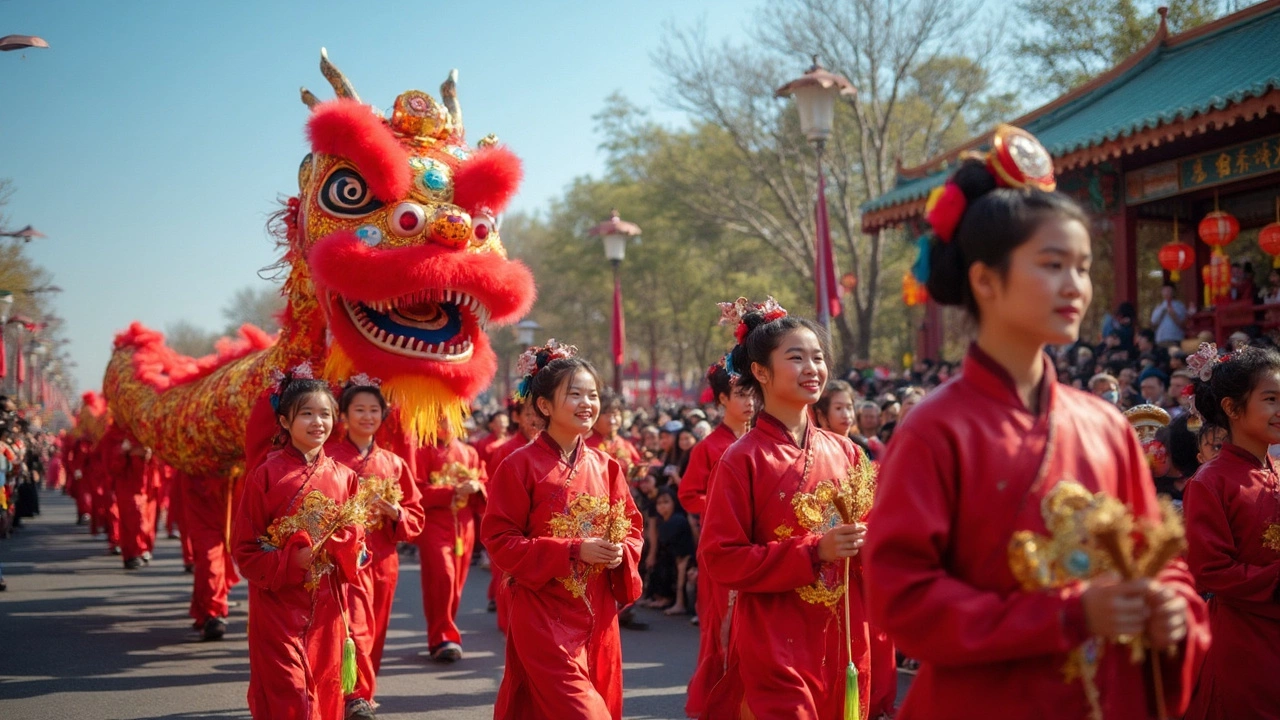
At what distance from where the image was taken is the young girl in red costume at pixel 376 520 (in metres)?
6.13

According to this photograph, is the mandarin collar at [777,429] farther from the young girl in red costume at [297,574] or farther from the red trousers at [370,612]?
the red trousers at [370,612]

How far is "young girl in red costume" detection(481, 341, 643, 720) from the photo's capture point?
4.49m

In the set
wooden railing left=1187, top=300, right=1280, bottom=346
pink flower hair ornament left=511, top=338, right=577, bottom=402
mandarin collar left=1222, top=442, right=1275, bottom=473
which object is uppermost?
wooden railing left=1187, top=300, right=1280, bottom=346

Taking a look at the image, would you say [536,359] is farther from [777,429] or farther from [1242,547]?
[1242,547]

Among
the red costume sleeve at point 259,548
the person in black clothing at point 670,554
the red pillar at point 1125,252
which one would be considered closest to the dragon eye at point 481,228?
the red costume sleeve at point 259,548

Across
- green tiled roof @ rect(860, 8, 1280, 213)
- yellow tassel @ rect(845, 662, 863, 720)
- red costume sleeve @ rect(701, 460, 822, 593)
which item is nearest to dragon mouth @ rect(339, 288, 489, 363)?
red costume sleeve @ rect(701, 460, 822, 593)

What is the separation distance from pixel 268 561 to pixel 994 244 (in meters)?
3.78

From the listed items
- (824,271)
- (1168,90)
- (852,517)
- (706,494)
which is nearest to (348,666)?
(706,494)

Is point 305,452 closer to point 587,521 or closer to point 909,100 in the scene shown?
point 587,521

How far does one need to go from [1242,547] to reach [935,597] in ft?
7.84

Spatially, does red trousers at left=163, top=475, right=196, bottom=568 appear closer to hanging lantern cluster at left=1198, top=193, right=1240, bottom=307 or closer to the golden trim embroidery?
the golden trim embroidery

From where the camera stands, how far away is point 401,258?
6.77 m

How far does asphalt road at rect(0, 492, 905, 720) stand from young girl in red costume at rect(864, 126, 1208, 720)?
14.1 ft

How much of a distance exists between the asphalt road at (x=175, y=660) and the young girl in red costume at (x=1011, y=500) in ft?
14.1
